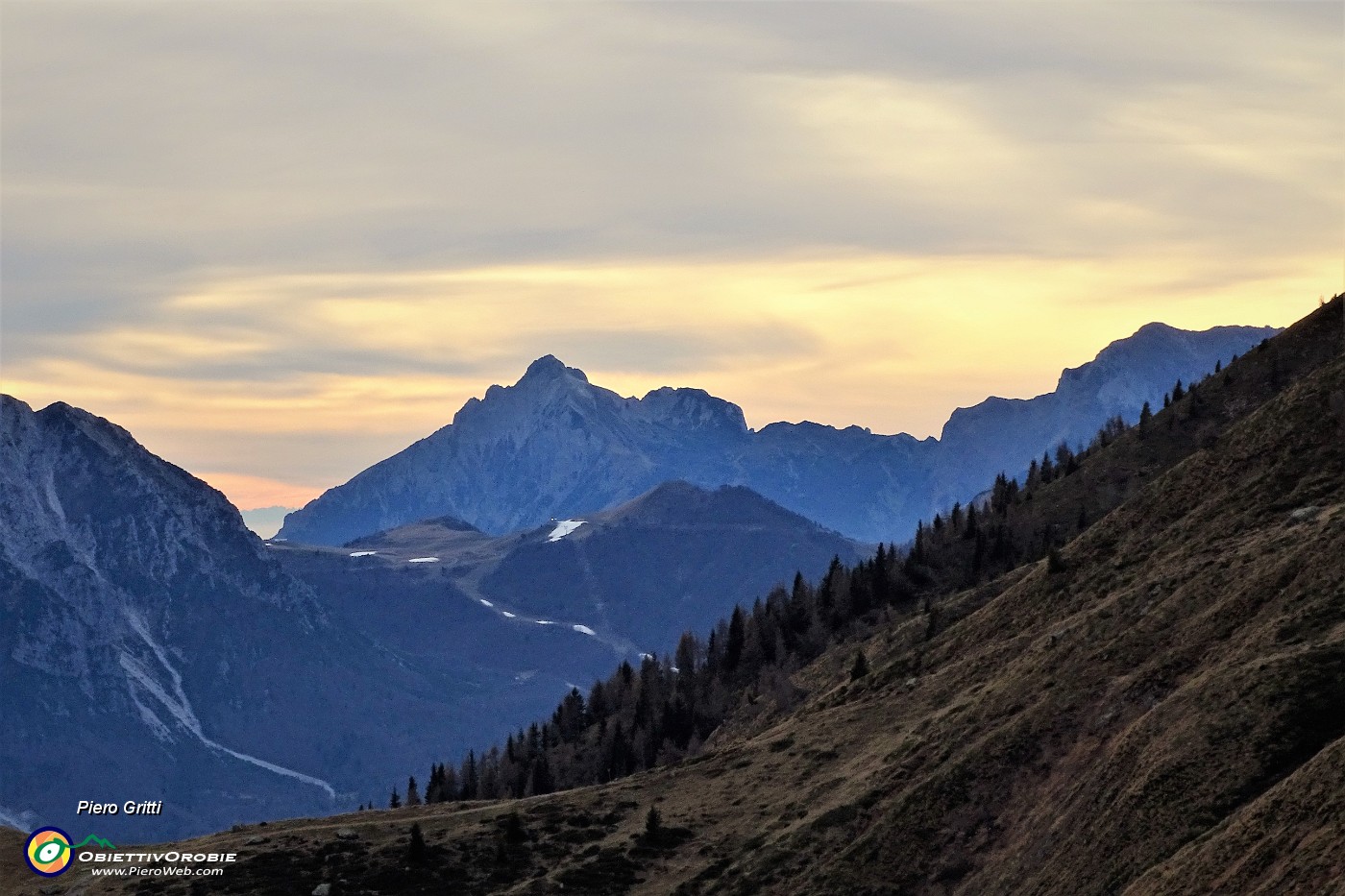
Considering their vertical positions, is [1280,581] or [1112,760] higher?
[1280,581]

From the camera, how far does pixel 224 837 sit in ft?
494

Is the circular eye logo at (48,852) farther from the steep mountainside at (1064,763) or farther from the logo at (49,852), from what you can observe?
the steep mountainside at (1064,763)

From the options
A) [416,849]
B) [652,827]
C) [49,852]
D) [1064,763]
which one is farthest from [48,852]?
[1064,763]

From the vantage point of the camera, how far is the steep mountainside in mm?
92812

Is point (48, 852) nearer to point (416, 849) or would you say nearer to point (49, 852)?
point (49, 852)

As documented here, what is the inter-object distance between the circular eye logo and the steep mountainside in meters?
7.44

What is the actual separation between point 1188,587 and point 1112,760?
2689cm

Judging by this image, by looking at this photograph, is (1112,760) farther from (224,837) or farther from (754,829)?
(224,837)

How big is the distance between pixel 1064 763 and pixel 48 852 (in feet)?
275

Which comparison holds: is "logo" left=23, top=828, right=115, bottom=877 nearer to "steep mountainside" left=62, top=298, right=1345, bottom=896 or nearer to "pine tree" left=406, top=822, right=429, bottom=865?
"steep mountainside" left=62, top=298, right=1345, bottom=896

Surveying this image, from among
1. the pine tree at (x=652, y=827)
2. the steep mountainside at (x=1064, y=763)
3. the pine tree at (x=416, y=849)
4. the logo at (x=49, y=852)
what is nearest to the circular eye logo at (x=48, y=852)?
the logo at (x=49, y=852)

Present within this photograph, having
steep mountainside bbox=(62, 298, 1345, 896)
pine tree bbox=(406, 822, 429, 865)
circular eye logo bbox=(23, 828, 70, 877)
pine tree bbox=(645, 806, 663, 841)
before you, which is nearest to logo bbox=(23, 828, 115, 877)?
circular eye logo bbox=(23, 828, 70, 877)

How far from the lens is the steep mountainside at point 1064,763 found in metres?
92.8

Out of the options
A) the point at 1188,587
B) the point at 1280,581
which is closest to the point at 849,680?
the point at 1188,587
